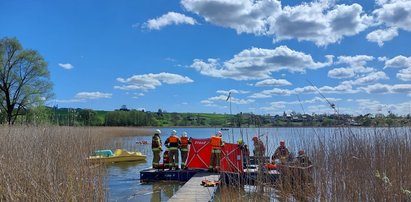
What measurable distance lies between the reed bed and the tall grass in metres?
2.20

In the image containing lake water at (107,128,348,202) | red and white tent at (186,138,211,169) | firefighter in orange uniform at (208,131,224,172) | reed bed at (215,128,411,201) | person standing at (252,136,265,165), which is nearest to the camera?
reed bed at (215,128,411,201)

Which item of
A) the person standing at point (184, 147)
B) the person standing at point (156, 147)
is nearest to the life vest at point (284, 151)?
A: the person standing at point (184, 147)

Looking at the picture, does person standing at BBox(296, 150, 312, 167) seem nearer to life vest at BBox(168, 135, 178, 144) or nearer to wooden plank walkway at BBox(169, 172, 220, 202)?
wooden plank walkway at BBox(169, 172, 220, 202)

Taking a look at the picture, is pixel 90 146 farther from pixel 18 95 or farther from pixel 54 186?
pixel 18 95

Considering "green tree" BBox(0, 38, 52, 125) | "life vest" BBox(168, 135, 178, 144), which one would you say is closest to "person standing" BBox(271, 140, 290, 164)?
"life vest" BBox(168, 135, 178, 144)

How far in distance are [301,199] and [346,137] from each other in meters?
1.40

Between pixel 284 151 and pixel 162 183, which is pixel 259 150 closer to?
pixel 284 151

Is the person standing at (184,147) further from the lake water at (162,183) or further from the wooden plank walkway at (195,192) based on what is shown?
the wooden plank walkway at (195,192)

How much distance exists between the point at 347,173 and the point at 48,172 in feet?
13.8

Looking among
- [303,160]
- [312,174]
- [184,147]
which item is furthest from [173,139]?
[312,174]

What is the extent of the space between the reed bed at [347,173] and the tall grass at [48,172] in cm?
220

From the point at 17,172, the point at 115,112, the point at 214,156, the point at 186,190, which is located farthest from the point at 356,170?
the point at 115,112

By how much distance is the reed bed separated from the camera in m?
5.91

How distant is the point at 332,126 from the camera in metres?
7.32
